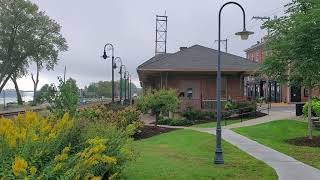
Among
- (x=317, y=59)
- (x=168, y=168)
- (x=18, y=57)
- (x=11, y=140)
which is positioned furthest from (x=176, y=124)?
(x=18, y=57)

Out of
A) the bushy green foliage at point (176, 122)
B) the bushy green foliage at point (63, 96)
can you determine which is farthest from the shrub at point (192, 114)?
the bushy green foliage at point (63, 96)

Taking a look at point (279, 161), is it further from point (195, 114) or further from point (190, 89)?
point (190, 89)

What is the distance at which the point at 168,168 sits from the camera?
13.2 m

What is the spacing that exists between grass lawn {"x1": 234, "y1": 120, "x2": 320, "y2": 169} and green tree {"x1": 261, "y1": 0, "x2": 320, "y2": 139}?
2011 millimetres

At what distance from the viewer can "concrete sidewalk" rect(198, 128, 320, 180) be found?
13.2m

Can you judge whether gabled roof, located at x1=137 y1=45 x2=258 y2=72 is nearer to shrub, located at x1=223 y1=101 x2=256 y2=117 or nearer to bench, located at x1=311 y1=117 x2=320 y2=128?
shrub, located at x1=223 y1=101 x2=256 y2=117

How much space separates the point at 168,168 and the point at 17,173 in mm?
7755

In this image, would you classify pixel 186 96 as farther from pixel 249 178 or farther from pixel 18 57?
pixel 18 57

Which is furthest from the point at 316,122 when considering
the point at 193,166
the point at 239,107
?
the point at 193,166

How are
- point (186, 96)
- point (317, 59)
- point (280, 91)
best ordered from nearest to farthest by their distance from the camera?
point (317, 59) < point (186, 96) < point (280, 91)

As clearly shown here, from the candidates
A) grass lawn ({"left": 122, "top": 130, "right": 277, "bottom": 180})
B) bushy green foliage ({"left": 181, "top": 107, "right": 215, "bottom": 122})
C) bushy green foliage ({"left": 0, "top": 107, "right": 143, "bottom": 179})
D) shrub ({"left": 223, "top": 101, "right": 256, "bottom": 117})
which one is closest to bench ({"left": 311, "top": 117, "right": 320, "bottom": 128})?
shrub ({"left": 223, "top": 101, "right": 256, "bottom": 117})

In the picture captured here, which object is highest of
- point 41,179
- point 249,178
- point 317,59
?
point 317,59

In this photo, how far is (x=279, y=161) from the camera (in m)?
15.9

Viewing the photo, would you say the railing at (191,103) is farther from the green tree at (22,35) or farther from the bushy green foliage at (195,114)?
the green tree at (22,35)
